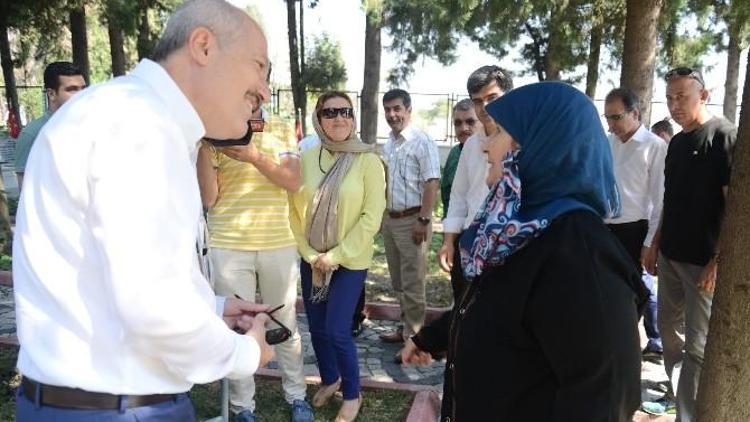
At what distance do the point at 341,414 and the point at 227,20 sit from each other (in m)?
2.65

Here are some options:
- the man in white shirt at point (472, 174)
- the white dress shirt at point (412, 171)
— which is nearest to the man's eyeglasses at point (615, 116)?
the man in white shirt at point (472, 174)

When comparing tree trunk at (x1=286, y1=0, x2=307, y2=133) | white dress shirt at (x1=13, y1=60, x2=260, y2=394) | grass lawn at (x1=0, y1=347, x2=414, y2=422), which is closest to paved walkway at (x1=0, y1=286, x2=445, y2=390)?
grass lawn at (x1=0, y1=347, x2=414, y2=422)

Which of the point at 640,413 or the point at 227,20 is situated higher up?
the point at 227,20

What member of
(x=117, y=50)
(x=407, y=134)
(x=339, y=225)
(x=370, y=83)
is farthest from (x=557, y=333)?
(x=117, y=50)

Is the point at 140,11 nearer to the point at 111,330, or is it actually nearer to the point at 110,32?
the point at 110,32

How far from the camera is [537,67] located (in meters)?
16.7

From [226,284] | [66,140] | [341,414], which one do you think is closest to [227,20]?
[66,140]

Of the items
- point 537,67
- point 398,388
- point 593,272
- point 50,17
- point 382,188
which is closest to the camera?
point 593,272

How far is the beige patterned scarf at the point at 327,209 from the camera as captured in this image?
3.38 m

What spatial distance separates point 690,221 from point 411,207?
2006 mm

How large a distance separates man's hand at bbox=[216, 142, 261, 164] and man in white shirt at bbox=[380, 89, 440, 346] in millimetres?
1883

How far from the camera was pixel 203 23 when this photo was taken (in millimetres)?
1315

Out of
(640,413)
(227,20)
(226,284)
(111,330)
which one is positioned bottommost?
(640,413)

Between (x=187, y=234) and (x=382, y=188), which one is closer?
(x=187, y=234)
